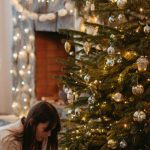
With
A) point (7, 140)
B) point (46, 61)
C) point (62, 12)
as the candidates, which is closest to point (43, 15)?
point (62, 12)

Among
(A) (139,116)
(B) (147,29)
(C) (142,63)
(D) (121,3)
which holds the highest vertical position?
(D) (121,3)

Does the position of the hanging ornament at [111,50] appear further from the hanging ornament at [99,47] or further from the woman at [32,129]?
the woman at [32,129]

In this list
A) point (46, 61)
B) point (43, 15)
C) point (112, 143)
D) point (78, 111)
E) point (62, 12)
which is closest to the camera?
point (112, 143)

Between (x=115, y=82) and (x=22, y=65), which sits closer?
(x=115, y=82)

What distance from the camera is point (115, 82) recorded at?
2146 mm

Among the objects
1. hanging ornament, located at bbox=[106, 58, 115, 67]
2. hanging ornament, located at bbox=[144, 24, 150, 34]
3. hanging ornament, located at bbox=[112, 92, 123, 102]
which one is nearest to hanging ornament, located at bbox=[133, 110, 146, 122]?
hanging ornament, located at bbox=[112, 92, 123, 102]

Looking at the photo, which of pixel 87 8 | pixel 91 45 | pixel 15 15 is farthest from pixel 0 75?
pixel 91 45

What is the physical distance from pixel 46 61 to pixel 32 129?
3645 millimetres

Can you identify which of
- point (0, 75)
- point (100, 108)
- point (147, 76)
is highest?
point (147, 76)

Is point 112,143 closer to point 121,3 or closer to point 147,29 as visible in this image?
point 147,29

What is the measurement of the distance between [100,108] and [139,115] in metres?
0.26

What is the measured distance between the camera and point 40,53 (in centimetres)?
580

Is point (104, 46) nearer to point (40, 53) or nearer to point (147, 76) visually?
point (147, 76)

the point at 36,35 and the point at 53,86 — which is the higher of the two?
the point at 36,35
